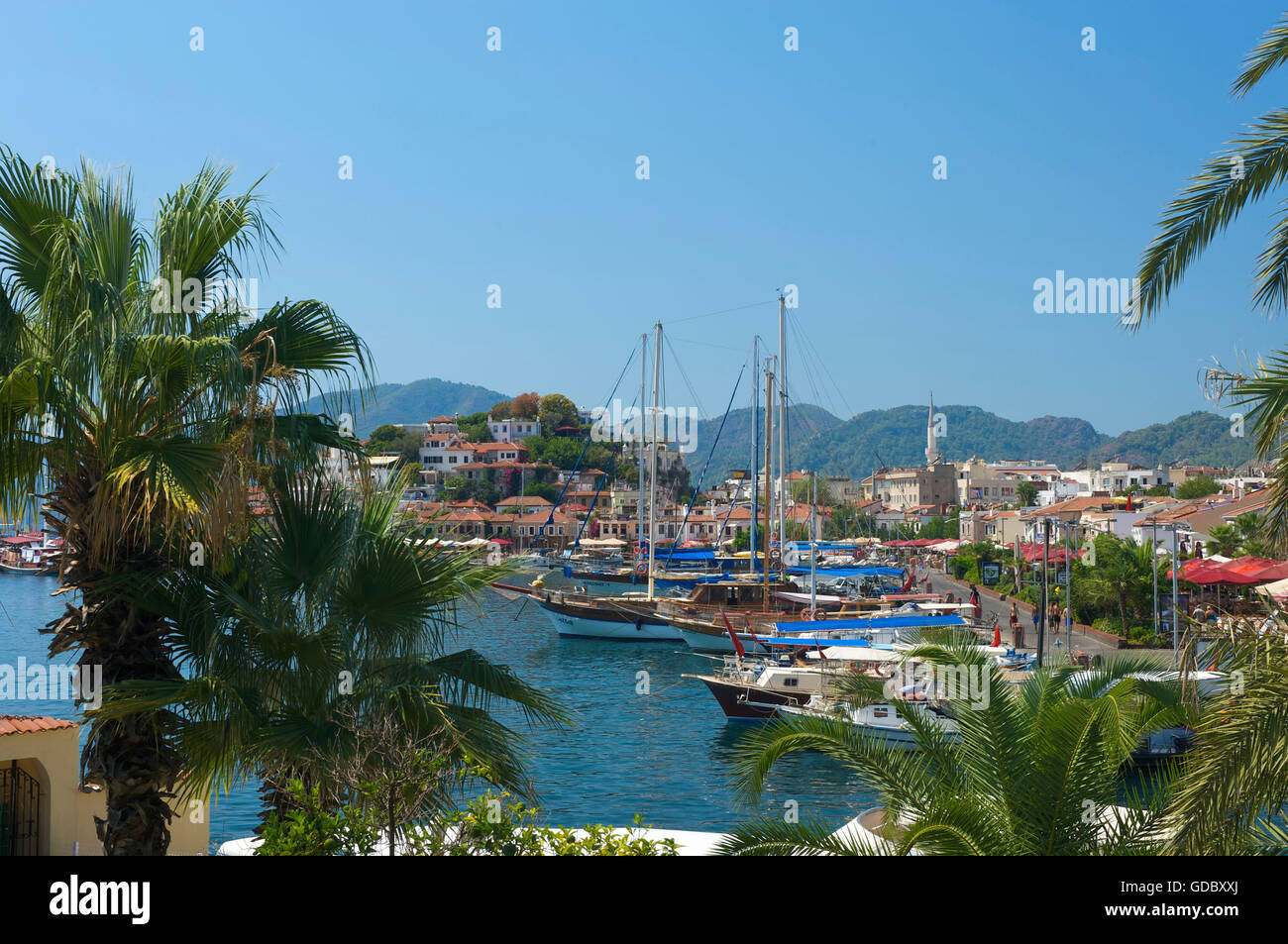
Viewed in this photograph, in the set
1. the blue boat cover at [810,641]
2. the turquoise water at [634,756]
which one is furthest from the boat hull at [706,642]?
the blue boat cover at [810,641]

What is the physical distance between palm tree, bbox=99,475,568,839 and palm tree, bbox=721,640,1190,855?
1.96 meters

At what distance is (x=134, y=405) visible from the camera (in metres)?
7.10

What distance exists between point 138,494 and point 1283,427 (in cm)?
684

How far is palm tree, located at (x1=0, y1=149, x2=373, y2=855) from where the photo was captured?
21.9 ft

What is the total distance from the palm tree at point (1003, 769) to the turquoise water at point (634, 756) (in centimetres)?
397

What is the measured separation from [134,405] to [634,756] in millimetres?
22831

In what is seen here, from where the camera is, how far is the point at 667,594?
201 feet

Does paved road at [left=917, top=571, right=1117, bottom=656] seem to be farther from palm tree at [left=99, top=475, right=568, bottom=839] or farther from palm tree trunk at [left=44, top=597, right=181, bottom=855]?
palm tree trunk at [left=44, top=597, right=181, bottom=855]

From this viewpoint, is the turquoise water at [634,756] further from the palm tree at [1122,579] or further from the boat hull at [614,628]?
the palm tree at [1122,579]

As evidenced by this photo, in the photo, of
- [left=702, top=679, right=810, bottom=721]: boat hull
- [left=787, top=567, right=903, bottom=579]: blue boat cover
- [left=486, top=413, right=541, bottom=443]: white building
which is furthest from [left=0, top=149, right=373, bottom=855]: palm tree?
[left=486, top=413, right=541, bottom=443]: white building

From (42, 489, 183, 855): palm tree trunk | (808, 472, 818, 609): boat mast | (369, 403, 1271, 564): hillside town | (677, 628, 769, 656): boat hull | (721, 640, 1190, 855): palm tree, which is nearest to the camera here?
(721, 640, 1190, 855): palm tree

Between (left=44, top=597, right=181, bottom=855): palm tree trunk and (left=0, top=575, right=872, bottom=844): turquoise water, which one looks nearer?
(left=44, top=597, right=181, bottom=855): palm tree trunk
